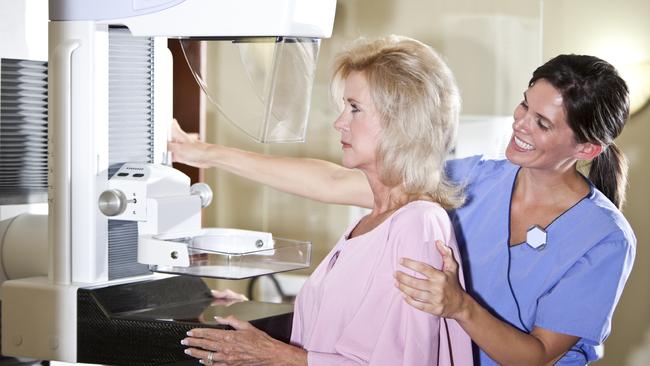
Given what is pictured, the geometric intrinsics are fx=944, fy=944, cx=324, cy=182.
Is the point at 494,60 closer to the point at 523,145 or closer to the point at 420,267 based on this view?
the point at 523,145

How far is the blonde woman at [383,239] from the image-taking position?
140 cm

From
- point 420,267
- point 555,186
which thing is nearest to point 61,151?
point 420,267

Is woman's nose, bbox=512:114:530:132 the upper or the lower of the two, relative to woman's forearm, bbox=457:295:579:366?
upper

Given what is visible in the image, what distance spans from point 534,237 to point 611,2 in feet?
5.65

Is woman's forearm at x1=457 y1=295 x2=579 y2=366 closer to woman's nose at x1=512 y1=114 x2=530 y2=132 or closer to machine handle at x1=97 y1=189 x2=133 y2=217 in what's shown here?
woman's nose at x1=512 y1=114 x2=530 y2=132

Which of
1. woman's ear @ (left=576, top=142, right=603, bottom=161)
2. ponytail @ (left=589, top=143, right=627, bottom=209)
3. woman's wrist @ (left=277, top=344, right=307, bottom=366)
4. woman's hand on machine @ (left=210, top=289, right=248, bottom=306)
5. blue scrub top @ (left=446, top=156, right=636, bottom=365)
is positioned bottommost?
woman's wrist @ (left=277, top=344, right=307, bottom=366)

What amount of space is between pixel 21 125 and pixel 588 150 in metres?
0.99

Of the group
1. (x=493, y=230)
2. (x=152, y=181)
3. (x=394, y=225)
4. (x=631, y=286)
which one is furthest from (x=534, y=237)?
(x=631, y=286)

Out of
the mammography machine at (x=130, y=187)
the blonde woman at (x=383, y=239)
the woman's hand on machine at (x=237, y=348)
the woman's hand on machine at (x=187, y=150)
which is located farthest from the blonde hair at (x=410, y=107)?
the woman's hand on machine at (x=187, y=150)

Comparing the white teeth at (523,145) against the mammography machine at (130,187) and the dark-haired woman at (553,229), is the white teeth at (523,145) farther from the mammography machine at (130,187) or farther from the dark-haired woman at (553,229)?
the mammography machine at (130,187)

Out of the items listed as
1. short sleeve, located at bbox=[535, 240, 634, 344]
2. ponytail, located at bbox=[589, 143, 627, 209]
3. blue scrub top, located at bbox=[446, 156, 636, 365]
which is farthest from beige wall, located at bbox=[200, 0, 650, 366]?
short sleeve, located at bbox=[535, 240, 634, 344]

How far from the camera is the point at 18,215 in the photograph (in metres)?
1.70

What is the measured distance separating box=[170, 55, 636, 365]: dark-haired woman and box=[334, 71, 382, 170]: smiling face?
0.98 ft

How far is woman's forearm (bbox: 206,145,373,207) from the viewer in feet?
6.14
